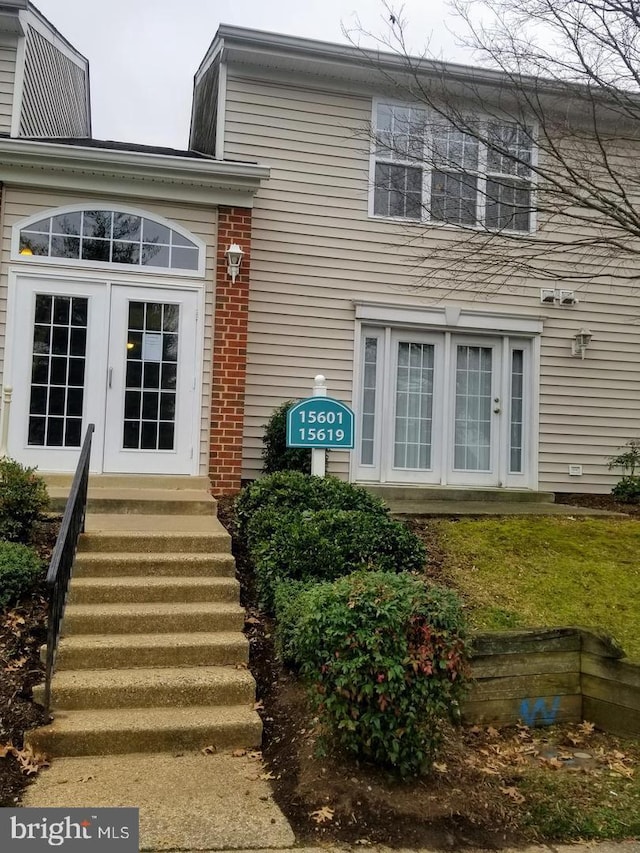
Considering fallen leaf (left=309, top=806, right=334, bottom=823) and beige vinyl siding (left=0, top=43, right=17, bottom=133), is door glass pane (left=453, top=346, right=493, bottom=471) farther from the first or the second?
fallen leaf (left=309, top=806, right=334, bottom=823)

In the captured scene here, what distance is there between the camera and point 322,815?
10.0 feet

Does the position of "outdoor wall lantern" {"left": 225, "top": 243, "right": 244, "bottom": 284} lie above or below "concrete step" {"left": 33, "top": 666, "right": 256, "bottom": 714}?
above

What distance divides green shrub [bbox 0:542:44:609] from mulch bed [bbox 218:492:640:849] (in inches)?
67.3

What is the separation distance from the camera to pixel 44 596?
4773 mm

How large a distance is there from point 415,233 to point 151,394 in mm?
4109

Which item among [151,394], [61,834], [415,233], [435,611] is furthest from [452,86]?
[61,834]

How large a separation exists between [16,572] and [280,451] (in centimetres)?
376

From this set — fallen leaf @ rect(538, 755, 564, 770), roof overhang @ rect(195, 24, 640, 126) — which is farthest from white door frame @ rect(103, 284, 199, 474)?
fallen leaf @ rect(538, 755, 564, 770)

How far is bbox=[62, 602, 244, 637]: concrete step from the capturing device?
437 centimetres

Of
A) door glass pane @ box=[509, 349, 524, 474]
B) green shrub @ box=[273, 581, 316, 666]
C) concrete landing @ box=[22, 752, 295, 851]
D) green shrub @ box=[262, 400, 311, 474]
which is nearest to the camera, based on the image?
concrete landing @ box=[22, 752, 295, 851]

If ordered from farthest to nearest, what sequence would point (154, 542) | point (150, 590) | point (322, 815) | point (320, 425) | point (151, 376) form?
point (151, 376) → point (320, 425) → point (154, 542) → point (150, 590) → point (322, 815)

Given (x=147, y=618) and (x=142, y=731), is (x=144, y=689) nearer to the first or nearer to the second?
(x=142, y=731)

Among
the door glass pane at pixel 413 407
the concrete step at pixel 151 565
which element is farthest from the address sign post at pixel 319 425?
the door glass pane at pixel 413 407

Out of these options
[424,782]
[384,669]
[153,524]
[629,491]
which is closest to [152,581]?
[153,524]
